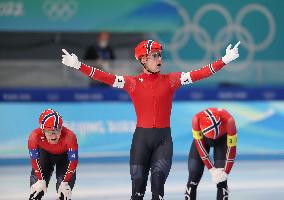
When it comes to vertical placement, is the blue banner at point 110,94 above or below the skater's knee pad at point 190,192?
above

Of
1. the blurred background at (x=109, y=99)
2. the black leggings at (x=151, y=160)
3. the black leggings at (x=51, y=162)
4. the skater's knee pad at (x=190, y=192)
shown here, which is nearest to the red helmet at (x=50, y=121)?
the black leggings at (x=51, y=162)

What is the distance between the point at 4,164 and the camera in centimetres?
1420

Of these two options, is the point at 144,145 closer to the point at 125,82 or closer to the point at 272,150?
the point at 125,82

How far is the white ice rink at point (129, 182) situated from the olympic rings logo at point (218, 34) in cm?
776

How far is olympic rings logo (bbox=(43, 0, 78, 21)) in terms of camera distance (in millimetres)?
18000

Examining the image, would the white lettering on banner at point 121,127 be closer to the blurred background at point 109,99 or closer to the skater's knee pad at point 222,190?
the blurred background at point 109,99

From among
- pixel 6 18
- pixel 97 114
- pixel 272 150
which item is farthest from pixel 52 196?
pixel 6 18

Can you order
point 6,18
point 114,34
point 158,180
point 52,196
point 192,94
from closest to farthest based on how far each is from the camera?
point 158,180 < point 52,196 < point 192,94 < point 6,18 < point 114,34

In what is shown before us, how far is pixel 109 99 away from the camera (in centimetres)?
1573

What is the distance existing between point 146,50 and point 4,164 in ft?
21.6

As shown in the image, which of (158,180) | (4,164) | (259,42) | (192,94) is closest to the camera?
(158,180)

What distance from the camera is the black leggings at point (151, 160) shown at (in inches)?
323

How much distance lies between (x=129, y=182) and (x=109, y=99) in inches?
153

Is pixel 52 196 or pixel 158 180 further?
pixel 52 196
